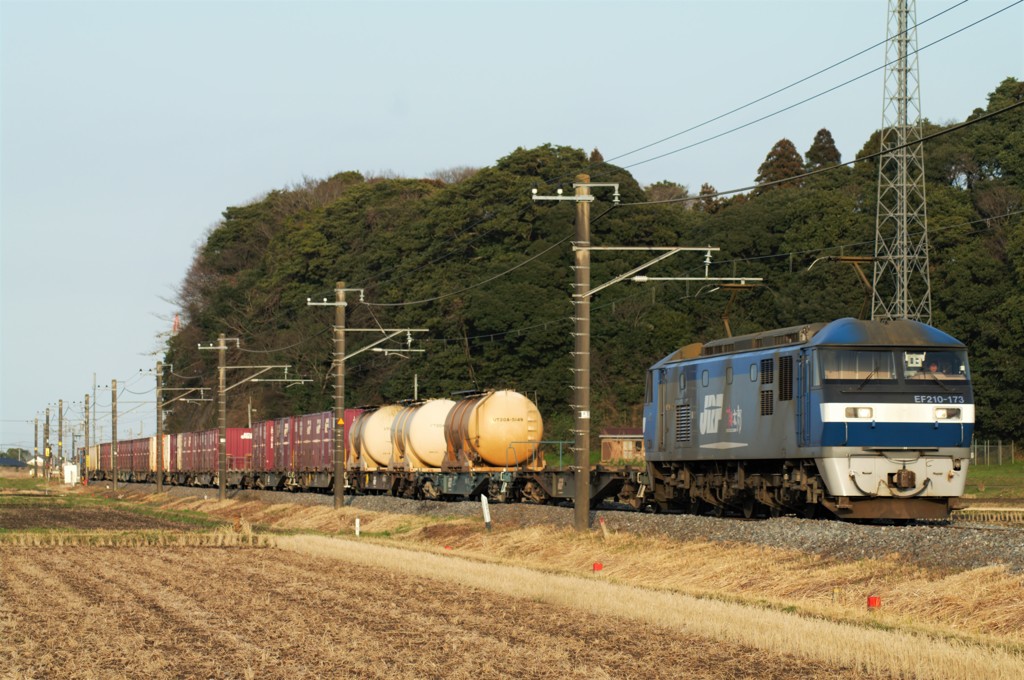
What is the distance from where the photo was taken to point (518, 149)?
10000 centimetres

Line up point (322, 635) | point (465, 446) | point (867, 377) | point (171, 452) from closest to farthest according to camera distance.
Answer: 1. point (322, 635)
2. point (867, 377)
3. point (465, 446)
4. point (171, 452)

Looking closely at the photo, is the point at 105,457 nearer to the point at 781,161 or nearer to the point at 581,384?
the point at 781,161

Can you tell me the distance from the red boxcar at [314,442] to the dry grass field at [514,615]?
26.4 metres

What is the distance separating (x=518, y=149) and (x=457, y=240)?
7820 mm

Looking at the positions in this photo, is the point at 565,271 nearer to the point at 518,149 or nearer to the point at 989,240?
the point at 518,149

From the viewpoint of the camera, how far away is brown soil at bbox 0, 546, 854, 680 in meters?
15.3

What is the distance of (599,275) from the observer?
91188mm

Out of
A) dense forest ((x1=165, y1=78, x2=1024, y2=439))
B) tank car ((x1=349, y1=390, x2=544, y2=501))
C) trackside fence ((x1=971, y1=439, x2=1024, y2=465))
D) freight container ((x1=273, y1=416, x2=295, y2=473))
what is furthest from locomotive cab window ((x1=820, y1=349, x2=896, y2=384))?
trackside fence ((x1=971, y1=439, x2=1024, y2=465))

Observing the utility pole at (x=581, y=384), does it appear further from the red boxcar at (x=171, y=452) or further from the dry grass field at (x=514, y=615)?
the red boxcar at (x=171, y=452)

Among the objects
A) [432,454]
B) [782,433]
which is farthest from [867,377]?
[432,454]

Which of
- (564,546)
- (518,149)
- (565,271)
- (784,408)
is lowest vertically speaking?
(564,546)

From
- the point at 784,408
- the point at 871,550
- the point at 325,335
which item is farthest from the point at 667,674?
the point at 325,335

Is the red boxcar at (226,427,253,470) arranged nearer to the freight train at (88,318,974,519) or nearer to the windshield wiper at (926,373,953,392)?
the freight train at (88,318,974,519)

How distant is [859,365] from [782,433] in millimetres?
2324
